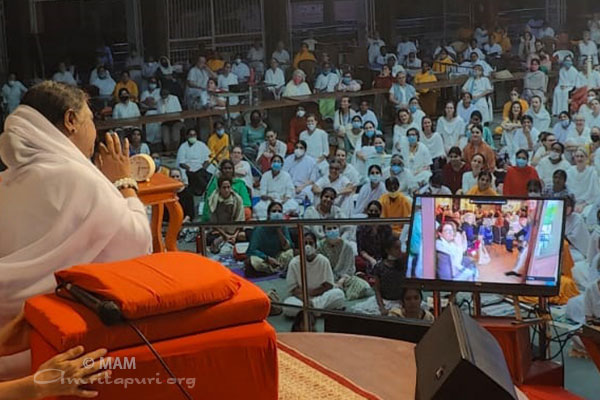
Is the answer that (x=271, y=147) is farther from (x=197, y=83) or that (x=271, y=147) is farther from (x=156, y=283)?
(x=156, y=283)

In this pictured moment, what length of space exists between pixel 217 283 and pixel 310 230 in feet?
23.2

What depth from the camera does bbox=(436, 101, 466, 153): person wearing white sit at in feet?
35.7

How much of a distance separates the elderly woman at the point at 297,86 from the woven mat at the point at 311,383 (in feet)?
33.4

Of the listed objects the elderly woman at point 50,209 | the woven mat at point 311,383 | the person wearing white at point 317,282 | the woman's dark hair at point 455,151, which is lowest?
the person wearing white at point 317,282

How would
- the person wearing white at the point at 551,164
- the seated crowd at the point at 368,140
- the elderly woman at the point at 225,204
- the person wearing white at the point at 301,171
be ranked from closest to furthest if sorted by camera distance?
the seated crowd at the point at 368,140 → the person wearing white at the point at 551,164 → the elderly woman at the point at 225,204 → the person wearing white at the point at 301,171

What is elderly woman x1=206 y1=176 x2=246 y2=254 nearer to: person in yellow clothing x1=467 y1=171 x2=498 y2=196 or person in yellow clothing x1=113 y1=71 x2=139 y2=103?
person in yellow clothing x1=113 y1=71 x2=139 y2=103

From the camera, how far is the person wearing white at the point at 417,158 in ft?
34.0

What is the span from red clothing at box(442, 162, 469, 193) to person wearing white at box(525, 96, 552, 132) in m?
1.13

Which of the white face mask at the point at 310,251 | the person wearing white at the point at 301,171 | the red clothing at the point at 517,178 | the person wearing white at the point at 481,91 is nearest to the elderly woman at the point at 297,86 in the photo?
the person wearing white at the point at 301,171

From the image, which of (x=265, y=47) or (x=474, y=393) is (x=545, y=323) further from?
(x=265, y=47)

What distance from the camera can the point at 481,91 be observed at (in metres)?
11.6

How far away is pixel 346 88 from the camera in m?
11.9

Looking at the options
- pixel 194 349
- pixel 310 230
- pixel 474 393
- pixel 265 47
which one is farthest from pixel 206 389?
pixel 265 47

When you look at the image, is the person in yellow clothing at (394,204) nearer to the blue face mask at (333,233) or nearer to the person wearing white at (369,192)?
the person wearing white at (369,192)
